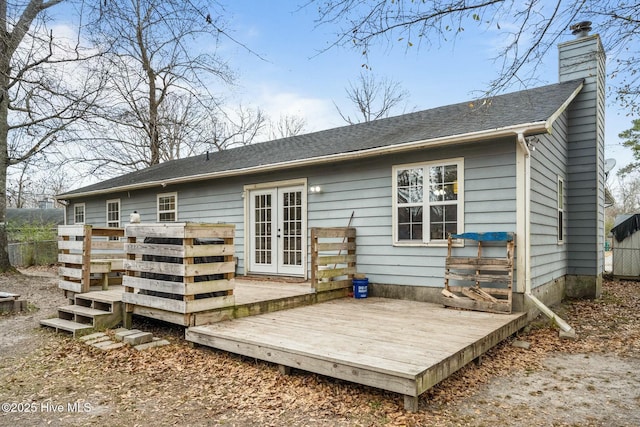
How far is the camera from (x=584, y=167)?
8.17 meters

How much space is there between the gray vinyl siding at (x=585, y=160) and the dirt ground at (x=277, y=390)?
11.5 ft

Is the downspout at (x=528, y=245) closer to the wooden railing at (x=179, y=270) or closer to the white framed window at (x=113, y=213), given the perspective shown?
the wooden railing at (x=179, y=270)

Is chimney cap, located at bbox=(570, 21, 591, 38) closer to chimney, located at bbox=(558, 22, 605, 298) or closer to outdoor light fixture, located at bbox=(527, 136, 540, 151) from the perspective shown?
chimney, located at bbox=(558, 22, 605, 298)

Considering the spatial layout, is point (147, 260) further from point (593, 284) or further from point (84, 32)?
point (593, 284)

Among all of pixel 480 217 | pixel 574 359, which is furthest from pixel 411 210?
pixel 574 359

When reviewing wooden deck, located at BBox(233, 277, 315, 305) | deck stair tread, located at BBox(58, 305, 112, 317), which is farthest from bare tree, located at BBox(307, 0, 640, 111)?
deck stair tread, located at BBox(58, 305, 112, 317)

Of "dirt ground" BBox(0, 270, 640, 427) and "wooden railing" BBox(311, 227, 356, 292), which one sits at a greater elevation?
"wooden railing" BBox(311, 227, 356, 292)

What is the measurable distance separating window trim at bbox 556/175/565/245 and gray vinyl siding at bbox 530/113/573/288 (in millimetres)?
100

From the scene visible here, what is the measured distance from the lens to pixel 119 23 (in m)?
3.67

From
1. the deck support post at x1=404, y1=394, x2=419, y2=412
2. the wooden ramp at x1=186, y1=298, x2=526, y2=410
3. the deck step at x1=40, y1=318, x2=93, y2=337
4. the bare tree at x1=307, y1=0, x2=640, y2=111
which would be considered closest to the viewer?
the deck support post at x1=404, y1=394, x2=419, y2=412

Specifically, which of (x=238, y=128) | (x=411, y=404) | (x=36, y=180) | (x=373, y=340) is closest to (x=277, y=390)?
(x=373, y=340)

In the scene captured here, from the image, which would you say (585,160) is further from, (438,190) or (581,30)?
(438,190)

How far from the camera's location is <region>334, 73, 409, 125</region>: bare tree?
72.9 ft

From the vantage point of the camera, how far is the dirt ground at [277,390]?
117 inches
